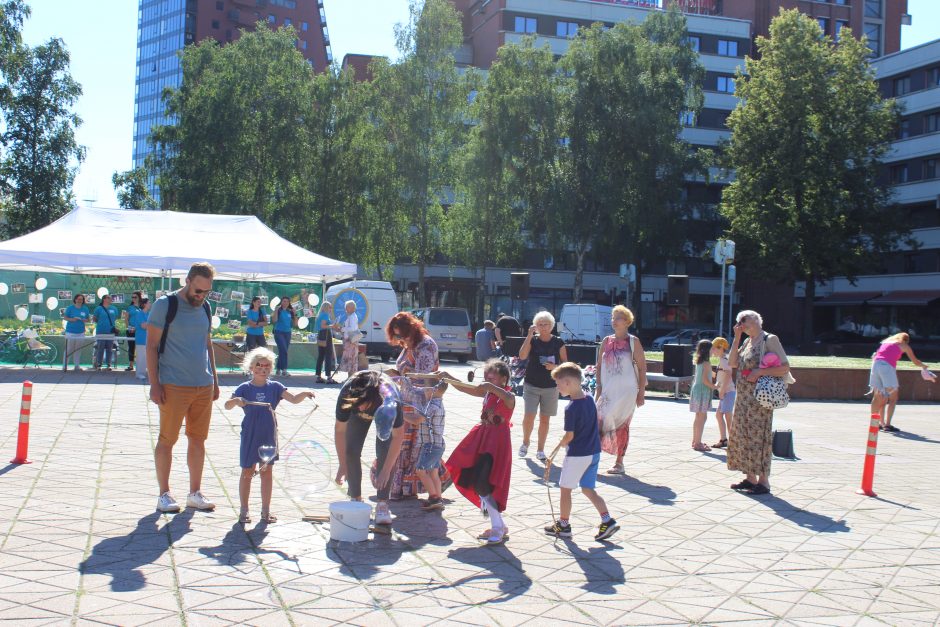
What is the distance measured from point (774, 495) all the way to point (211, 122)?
37.6 meters

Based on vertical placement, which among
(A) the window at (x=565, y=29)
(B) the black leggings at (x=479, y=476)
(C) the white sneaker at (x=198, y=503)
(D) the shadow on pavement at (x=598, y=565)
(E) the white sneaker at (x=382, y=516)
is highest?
(A) the window at (x=565, y=29)

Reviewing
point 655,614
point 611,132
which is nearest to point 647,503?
point 655,614

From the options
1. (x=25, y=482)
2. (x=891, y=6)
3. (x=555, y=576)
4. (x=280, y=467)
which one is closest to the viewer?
(x=555, y=576)

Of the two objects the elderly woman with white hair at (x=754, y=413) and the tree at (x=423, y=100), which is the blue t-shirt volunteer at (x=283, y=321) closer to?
the elderly woman with white hair at (x=754, y=413)

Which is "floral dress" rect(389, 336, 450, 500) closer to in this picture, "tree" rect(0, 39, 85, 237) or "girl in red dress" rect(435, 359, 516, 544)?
"girl in red dress" rect(435, 359, 516, 544)

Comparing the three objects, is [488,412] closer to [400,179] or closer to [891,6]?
[400,179]

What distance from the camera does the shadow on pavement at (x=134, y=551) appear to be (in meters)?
5.04

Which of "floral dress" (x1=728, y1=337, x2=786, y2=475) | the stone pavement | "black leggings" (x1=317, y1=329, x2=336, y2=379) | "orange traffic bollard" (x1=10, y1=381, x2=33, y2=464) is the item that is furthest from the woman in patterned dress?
"black leggings" (x1=317, y1=329, x2=336, y2=379)

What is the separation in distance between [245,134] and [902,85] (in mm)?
37549

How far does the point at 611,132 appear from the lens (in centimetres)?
4222

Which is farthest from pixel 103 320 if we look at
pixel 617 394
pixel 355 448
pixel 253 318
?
pixel 355 448

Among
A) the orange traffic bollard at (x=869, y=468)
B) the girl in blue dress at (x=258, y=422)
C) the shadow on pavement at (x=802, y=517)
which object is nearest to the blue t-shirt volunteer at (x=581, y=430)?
the girl in blue dress at (x=258, y=422)

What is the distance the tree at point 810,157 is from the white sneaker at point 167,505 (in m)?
39.1

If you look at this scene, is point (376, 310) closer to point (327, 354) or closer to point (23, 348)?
point (327, 354)
